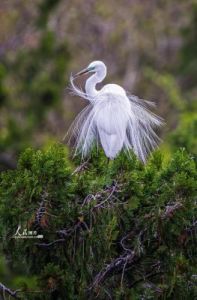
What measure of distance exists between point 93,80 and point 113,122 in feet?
1.19

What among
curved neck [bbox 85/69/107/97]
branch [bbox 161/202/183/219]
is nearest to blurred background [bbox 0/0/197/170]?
curved neck [bbox 85/69/107/97]

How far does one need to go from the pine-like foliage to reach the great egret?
1025 millimetres

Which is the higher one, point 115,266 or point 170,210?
point 170,210

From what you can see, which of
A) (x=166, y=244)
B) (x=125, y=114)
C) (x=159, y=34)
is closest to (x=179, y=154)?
(x=166, y=244)

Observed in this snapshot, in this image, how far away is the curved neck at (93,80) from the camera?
20.5 feet

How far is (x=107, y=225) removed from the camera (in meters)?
4.79

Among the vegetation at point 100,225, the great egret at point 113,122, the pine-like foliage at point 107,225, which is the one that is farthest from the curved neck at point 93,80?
the pine-like foliage at point 107,225

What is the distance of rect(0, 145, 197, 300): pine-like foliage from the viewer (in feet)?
15.7

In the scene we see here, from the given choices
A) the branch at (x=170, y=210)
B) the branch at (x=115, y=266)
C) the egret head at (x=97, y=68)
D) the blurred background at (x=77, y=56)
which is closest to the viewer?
the branch at (x=170, y=210)

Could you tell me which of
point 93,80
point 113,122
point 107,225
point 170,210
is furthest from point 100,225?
point 93,80

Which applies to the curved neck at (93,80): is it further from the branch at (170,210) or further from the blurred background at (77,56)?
the blurred background at (77,56)

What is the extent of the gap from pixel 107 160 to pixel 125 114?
1.57 feet

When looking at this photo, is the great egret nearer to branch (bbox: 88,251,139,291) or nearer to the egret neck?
the egret neck

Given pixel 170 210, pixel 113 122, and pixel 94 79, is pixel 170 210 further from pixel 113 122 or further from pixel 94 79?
pixel 94 79
